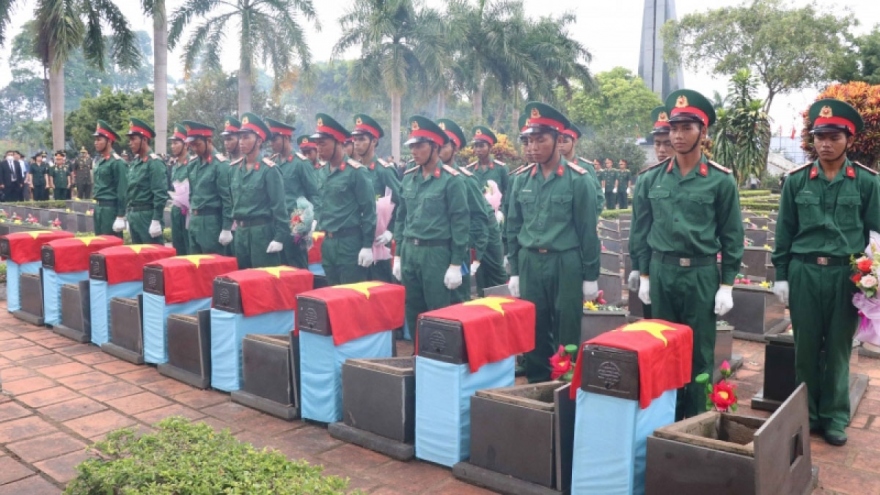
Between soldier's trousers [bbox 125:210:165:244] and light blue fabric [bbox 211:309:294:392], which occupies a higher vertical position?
soldier's trousers [bbox 125:210:165:244]

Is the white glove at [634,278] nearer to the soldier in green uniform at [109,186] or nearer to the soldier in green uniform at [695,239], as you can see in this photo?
the soldier in green uniform at [695,239]

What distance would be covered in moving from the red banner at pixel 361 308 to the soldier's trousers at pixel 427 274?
489 mm

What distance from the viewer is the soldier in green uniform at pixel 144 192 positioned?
25.5ft

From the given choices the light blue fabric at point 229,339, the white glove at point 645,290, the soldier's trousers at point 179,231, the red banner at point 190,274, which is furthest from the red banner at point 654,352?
the soldier's trousers at point 179,231

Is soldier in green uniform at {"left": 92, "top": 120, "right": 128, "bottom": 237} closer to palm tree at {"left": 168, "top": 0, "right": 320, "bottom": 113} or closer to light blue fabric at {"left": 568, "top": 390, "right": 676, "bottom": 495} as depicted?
light blue fabric at {"left": 568, "top": 390, "right": 676, "bottom": 495}

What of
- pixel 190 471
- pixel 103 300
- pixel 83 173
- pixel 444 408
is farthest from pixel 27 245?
pixel 83 173

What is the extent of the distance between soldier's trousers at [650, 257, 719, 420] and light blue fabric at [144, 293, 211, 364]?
3.60 metres

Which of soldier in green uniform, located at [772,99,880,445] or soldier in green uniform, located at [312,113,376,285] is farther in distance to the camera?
soldier in green uniform, located at [312,113,376,285]

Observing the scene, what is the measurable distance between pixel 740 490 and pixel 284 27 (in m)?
21.6

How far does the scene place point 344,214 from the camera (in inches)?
242

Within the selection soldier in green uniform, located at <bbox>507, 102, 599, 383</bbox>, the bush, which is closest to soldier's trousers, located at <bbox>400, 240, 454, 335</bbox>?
soldier in green uniform, located at <bbox>507, 102, 599, 383</bbox>

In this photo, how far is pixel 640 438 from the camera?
3.09 m

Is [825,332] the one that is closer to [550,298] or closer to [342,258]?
[550,298]

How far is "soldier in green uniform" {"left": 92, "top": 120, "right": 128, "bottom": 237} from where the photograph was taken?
8.18m
